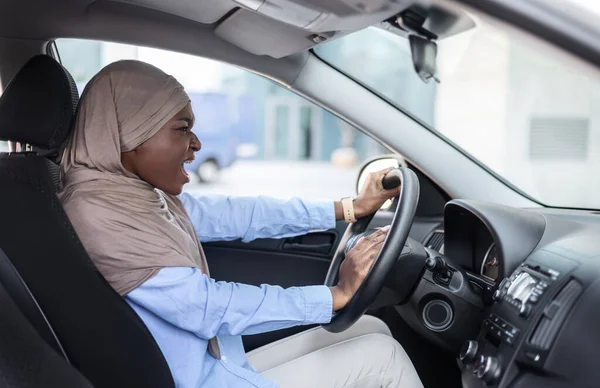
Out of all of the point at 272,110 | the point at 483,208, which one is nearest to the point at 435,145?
the point at 483,208

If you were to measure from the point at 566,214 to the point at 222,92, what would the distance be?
7431 millimetres

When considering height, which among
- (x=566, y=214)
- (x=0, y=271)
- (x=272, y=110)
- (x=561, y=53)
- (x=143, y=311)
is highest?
(x=561, y=53)

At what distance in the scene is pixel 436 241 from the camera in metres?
2.16

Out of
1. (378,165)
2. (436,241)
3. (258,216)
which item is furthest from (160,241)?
(378,165)

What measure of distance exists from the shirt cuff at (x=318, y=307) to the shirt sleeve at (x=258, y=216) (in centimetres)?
62

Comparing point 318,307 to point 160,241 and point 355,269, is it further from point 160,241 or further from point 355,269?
point 160,241

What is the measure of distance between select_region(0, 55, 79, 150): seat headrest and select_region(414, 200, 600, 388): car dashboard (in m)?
1.02

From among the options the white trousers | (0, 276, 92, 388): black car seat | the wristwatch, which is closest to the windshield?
the wristwatch

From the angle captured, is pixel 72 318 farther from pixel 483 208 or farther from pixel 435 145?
pixel 435 145

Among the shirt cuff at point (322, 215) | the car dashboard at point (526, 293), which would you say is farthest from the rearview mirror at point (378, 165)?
the car dashboard at point (526, 293)

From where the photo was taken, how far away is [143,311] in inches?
60.7

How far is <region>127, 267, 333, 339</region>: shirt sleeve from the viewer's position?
148cm

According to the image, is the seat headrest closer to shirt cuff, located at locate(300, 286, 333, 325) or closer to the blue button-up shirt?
the blue button-up shirt

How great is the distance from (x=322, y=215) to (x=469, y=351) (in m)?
0.71
